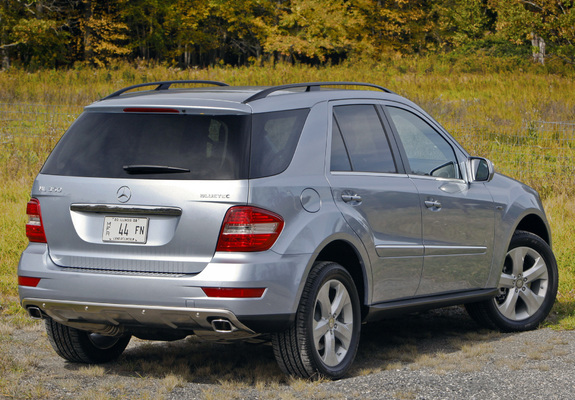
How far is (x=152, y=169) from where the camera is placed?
529 cm

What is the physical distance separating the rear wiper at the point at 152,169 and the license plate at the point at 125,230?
0.28m

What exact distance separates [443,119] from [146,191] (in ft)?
45.8

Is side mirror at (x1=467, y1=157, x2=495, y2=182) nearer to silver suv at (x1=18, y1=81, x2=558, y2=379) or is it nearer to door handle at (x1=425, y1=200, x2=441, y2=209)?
door handle at (x1=425, y1=200, x2=441, y2=209)

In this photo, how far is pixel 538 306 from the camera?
25.6 feet

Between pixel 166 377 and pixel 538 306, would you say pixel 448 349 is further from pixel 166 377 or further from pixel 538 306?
pixel 166 377

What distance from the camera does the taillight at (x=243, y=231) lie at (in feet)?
16.6

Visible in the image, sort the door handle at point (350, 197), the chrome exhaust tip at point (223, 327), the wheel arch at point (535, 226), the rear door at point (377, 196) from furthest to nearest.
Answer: the wheel arch at point (535, 226), the rear door at point (377, 196), the door handle at point (350, 197), the chrome exhaust tip at point (223, 327)

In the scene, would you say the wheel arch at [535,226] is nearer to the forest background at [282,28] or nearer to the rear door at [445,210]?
the rear door at [445,210]

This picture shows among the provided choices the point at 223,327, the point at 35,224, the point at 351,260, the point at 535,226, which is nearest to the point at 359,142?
the point at 351,260

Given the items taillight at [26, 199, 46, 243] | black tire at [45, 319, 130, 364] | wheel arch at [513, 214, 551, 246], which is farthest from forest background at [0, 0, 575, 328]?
taillight at [26, 199, 46, 243]

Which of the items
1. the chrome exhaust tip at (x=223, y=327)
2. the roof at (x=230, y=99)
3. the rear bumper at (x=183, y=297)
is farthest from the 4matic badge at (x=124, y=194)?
the chrome exhaust tip at (x=223, y=327)

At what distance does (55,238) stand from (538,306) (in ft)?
14.2

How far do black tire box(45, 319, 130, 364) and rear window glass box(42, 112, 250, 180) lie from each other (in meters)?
1.21

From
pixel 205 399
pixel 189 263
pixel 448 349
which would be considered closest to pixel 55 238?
pixel 189 263
